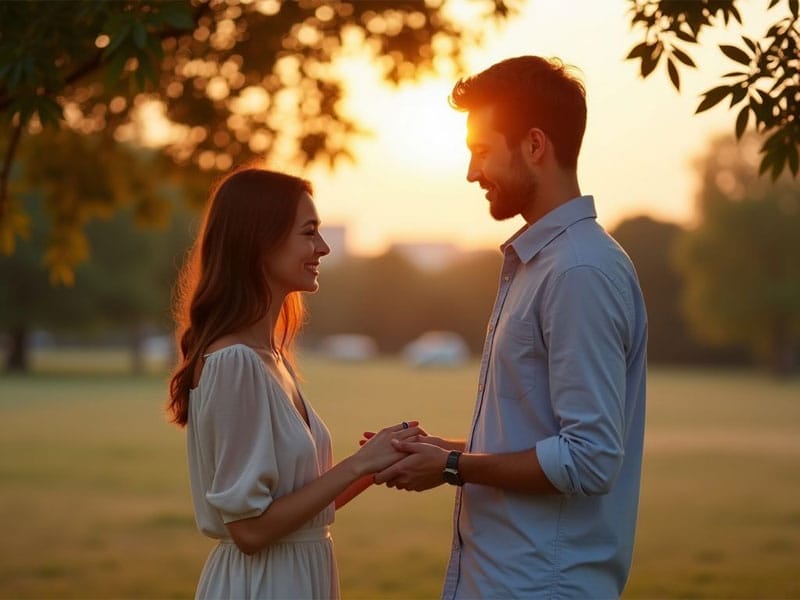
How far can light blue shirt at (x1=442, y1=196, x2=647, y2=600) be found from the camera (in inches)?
114

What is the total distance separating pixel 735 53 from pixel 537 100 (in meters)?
1.86

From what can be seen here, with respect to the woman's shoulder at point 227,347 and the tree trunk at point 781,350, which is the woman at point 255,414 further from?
the tree trunk at point 781,350

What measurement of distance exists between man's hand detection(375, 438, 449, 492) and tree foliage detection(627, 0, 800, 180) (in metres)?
2.14

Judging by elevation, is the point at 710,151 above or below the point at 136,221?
above

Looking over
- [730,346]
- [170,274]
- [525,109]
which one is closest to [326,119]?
[525,109]

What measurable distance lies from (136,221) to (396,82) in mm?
3756

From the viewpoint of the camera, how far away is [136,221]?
11945 mm

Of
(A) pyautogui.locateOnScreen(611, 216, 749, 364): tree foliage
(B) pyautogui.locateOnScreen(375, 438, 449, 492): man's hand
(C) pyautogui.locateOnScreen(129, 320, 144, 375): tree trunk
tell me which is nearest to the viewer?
(B) pyautogui.locateOnScreen(375, 438, 449, 492): man's hand

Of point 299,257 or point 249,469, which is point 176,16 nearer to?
point 299,257

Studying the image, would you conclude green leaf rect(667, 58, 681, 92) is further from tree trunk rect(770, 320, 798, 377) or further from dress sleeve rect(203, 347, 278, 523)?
tree trunk rect(770, 320, 798, 377)

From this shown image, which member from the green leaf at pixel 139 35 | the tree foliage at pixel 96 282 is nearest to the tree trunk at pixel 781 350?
the tree foliage at pixel 96 282

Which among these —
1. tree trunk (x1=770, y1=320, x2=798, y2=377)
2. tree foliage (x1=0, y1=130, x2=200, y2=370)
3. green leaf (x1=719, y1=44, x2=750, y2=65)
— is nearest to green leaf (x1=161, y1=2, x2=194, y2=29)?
green leaf (x1=719, y1=44, x2=750, y2=65)

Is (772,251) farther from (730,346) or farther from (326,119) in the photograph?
(326,119)

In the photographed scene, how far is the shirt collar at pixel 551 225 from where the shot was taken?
313cm
